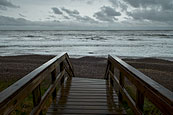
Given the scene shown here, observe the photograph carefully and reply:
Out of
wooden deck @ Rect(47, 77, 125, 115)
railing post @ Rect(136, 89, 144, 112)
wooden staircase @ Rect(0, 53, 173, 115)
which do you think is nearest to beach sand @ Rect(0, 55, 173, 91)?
wooden deck @ Rect(47, 77, 125, 115)

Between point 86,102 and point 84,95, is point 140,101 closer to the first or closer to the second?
point 86,102

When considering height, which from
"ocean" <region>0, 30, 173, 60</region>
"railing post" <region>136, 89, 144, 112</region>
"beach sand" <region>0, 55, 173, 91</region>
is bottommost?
"beach sand" <region>0, 55, 173, 91</region>

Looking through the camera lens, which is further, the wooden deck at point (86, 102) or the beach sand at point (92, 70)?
the beach sand at point (92, 70)

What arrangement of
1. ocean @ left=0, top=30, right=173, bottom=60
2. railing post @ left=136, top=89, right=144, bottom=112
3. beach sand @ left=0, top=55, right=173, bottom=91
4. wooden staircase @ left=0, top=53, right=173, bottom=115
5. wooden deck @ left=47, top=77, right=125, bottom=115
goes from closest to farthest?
wooden staircase @ left=0, top=53, right=173, bottom=115
railing post @ left=136, top=89, right=144, bottom=112
wooden deck @ left=47, top=77, right=125, bottom=115
beach sand @ left=0, top=55, right=173, bottom=91
ocean @ left=0, top=30, right=173, bottom=60

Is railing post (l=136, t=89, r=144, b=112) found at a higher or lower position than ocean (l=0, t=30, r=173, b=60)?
higher

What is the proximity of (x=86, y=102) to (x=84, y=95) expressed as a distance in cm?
52

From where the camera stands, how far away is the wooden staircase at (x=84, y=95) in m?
1.40

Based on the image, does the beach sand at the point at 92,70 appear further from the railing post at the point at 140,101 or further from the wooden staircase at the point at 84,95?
the railing post at the point at 140,101

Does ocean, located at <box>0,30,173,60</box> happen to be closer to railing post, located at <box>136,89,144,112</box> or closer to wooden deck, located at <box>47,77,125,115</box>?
wooden deck, located at <box>47,77,125,115</box>

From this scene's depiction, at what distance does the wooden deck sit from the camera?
3145mm

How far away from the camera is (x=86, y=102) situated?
357 cm

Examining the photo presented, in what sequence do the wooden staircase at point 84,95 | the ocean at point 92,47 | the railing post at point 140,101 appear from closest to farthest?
the wooden staircase at point 84,95
the railing post at point 140,101
the ocean at point 92,47

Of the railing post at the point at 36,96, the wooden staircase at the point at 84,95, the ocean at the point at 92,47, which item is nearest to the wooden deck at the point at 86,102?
the wooden staircase at the point at 84,95

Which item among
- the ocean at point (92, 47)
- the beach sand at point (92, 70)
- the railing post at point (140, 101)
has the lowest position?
the beach sand at point (92, 70)
